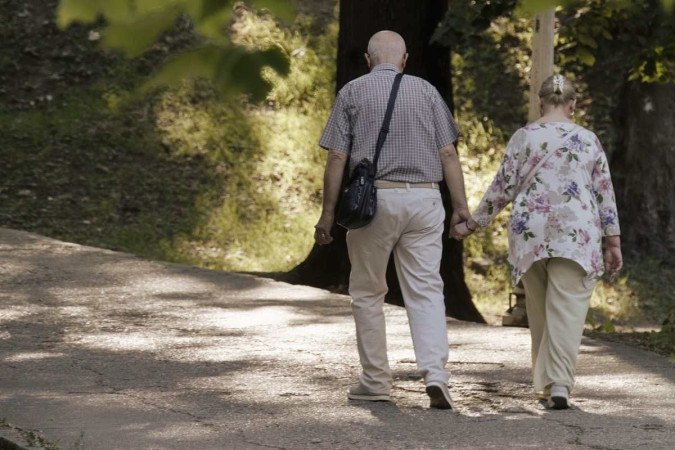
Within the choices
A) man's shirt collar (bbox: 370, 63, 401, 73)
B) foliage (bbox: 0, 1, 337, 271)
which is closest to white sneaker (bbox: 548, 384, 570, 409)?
man's shirt collar (bbox: 370, 63, 401, 73)

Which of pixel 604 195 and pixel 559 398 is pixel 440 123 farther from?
pixel 559 398

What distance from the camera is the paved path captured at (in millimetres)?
6027

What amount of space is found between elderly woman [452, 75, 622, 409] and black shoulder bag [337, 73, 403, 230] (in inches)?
21.3

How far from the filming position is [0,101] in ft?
55.9

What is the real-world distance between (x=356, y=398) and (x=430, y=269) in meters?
0.76

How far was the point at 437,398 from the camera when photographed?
661cm

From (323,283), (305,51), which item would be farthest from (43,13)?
(323,283)

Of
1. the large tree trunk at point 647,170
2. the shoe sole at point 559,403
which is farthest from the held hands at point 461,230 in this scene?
the large tree trunk at point 647,170

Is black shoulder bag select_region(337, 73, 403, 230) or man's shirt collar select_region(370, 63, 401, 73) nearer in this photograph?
black shoulder bag select_region(337, 73, 403, 230)

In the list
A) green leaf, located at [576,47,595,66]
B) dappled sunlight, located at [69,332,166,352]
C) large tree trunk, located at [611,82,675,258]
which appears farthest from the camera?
large tree trunk, located at [611,82,675,258]

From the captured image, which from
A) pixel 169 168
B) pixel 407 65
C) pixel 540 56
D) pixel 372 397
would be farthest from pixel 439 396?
pixel 169 168

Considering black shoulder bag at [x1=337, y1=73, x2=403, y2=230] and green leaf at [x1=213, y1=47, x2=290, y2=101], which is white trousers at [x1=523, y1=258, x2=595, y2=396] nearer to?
black shoulder bag at [x1=337, y1=73, x2=403, y2=230]

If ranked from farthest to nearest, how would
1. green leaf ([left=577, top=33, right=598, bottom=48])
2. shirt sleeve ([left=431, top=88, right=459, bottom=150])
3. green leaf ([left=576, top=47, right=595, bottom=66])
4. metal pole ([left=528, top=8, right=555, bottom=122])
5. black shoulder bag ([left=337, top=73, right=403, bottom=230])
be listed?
green leaf ([left=577, top=33, right=598, bottom=48])
green leaf ([left=576, top=47, right=595, bottom=66])
metal pole ([left=528, top=8, right=555, bottom=122])
shirt sleeve ([left=431, top=88, right=459, bottom=150])
black shoulder bag ([left=337, top=73, right=403, bottom=230])

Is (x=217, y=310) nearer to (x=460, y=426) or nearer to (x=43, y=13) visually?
(x=460, y=426)
